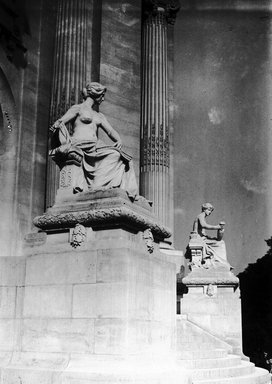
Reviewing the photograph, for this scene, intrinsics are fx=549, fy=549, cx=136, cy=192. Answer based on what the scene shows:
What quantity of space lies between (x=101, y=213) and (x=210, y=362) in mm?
4378

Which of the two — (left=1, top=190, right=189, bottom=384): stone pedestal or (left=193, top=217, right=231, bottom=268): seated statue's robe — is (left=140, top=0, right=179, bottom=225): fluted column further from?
(left=1, top=190, right=189, bottom=384): stone pedestal

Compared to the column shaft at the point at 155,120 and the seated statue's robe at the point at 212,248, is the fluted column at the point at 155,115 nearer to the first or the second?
the column shaft at the point at 155,120

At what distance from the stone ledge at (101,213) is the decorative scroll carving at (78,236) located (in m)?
0.09

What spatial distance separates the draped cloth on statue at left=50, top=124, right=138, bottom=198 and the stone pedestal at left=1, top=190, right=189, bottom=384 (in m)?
0.39

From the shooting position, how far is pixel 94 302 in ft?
23.9

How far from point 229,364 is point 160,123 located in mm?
13501

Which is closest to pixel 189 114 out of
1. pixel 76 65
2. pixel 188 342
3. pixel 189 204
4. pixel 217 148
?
pixel 217 148

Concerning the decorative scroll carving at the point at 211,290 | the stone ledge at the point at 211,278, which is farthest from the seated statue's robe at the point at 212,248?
the decorative scroll carving at the point at 211,290

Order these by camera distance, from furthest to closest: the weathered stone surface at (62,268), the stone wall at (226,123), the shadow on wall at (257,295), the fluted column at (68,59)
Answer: the stone wall at (226,123) → the shadow on wall at (257,295) → the fluted column at (68,59) → the weathered stone surface at (62,268)

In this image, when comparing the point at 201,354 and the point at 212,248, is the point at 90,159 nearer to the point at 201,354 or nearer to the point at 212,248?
the point at 201,354

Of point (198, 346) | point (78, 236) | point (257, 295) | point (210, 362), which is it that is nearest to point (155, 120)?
point (257, 295)

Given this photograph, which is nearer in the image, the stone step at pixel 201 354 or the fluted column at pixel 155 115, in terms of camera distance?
the stone step at pixel 201 354

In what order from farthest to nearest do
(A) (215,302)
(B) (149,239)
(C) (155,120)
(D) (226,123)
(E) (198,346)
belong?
(D) (226,123) → (C) (155,120) → (A) (215,302) → (E) (198,346) → (B) (149,239)

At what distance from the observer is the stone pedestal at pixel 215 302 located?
1706 cm
